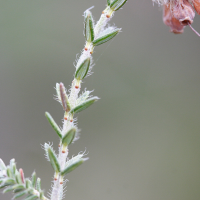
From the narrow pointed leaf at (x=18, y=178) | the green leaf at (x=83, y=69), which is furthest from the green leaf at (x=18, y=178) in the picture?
the green leaf at (x=83, y=69)

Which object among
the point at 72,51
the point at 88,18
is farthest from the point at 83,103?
the point at 72,51

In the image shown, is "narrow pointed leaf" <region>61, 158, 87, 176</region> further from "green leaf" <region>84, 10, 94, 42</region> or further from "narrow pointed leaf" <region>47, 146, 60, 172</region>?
"green leaf" <region>84, 10, 94, 42</region>

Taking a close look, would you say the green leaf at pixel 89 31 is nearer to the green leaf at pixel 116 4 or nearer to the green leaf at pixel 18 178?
the green leaf at pixel 116 4

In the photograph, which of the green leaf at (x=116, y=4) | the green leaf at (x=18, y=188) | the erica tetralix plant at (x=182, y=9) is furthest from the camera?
the erica tetralix plant at (x=182, y=9)

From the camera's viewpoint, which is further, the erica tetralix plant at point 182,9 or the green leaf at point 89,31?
the erica tetralix plant at point 182,9

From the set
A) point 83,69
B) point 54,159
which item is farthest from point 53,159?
point 83,69

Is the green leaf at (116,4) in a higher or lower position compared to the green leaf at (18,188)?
higher

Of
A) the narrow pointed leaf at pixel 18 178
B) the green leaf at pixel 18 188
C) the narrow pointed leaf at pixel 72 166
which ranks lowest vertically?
the narrow pointed leaf at pixel 72 166

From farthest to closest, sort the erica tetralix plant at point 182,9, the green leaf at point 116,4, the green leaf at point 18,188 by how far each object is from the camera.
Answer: the erica tetralix plant at point 182,9
the green leaf at point 116,4
the green leaf at point 18,188
